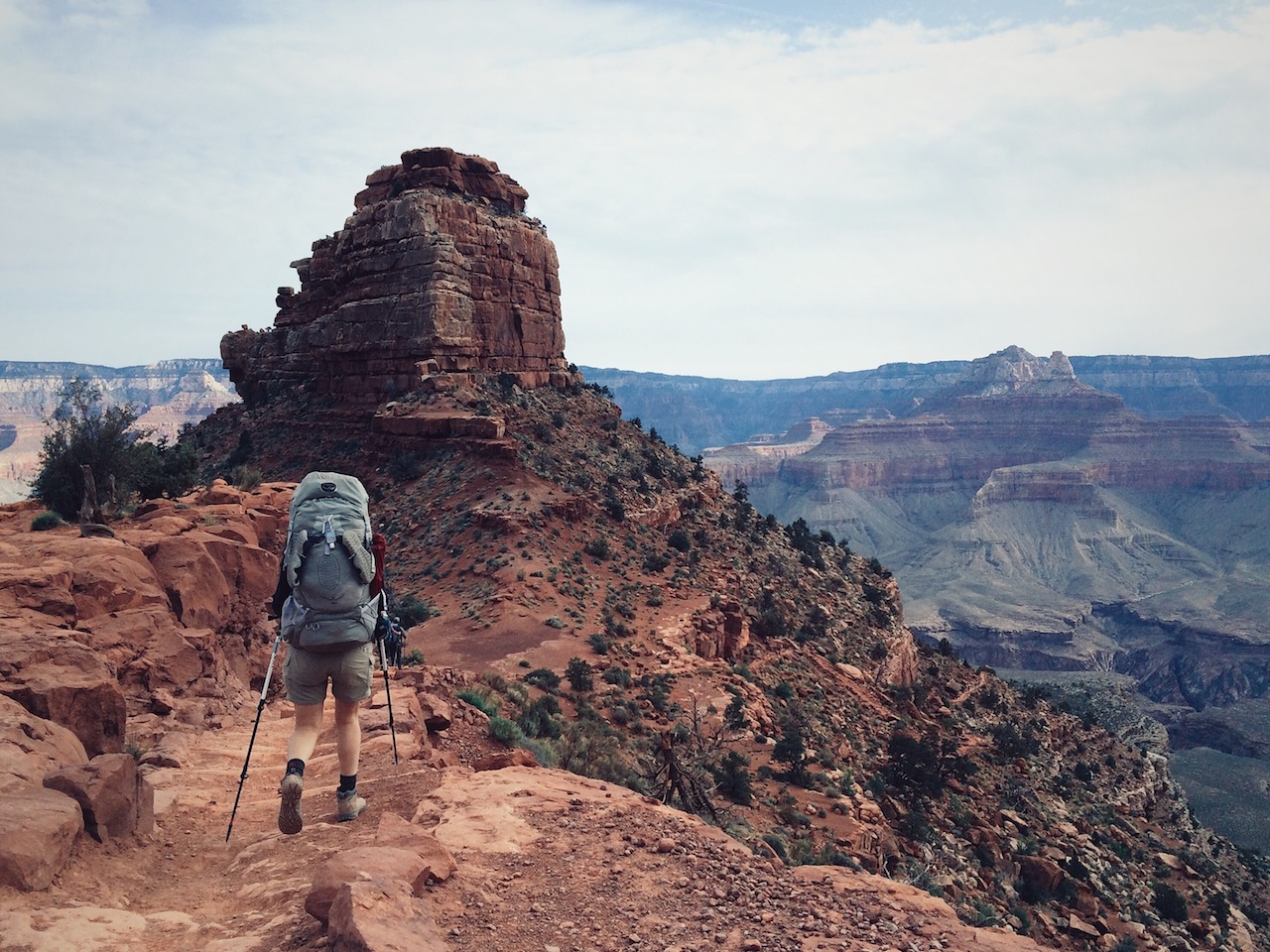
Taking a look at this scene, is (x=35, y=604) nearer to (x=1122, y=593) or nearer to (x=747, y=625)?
(x=747, y=625)

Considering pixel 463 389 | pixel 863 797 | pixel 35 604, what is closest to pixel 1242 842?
pixel 863 797

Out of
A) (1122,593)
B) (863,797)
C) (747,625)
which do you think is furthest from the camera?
(1122,593)

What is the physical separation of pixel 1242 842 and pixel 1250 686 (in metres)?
65.0

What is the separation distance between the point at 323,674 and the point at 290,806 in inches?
41.9

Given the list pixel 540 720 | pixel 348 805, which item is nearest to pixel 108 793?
pixel 348 805

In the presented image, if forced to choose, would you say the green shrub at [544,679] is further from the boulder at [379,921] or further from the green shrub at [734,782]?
the boulder at [379,921]

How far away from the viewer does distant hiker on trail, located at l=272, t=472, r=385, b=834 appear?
23.2 ft

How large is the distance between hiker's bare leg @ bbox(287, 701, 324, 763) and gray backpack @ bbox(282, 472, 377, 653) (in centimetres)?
57

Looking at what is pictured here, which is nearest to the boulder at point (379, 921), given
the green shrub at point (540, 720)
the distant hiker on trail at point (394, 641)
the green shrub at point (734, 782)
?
the distant hiker on trail at point (394, 641)

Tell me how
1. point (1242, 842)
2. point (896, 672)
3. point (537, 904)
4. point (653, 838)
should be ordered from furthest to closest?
1. point (1242, 842)
2. point (896, 672)
3. point (653, 838)
4. point (537, 904)

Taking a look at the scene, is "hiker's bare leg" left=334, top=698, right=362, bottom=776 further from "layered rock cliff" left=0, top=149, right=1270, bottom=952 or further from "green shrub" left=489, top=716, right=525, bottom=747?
"green shrub" left=489, top=716, right=525, bottom=747

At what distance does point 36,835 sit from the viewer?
5.53 metres

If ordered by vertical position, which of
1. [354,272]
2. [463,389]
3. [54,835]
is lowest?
[54,835]

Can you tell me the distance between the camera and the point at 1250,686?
111562 millimetres
